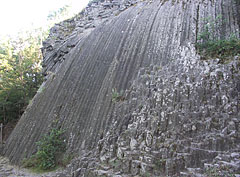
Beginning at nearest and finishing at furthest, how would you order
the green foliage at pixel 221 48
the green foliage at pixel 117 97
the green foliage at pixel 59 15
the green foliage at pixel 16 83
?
the green foliage at pixel 221 48 → the green foliage at pixel 117 97 → the green foliage at pixel 16 83 → the green foliage at pixel 59 15

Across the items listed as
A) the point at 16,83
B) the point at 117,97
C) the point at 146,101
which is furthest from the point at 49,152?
the point at 16,83

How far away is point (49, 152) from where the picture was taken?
374 inches

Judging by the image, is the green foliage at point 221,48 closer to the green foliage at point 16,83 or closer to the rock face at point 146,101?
the rock face at point 146,101

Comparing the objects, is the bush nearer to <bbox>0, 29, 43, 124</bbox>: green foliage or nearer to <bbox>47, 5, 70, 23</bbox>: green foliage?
<bbox>0, 29, 43, 124</bbox>: green foliage

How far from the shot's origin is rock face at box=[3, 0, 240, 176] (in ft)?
19.5

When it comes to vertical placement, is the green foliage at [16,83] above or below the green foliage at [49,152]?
above

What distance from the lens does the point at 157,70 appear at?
8.66 m

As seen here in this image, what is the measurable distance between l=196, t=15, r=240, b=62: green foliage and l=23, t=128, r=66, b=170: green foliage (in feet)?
22.8

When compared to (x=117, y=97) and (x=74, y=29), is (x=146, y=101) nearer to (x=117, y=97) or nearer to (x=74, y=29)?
(x=117, y=97)

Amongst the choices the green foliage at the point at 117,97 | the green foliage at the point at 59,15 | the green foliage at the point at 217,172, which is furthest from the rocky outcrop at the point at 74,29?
the green foliage at the point at 59,15

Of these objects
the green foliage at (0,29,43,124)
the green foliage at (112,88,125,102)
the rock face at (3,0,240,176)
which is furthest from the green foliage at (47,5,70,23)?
the green foliage at (112,88,125,102)

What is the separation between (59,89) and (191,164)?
8.83 m

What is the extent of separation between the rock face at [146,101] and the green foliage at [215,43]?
0.79ft

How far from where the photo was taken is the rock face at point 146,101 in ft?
19.5
